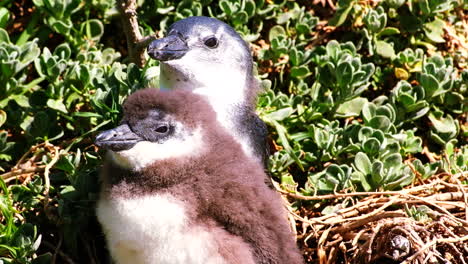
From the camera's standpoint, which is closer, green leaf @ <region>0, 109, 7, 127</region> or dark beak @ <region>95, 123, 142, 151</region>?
dark beak @ <region>95, 123, 142, 151</region>

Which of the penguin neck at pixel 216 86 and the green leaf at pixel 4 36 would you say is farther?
the green leaf at pixel 4 36

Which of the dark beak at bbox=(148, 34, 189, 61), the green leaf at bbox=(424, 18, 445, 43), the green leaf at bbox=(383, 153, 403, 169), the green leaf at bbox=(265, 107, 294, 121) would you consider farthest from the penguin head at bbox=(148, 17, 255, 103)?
the green leaf at bbox=(424, 18, 445, 43)

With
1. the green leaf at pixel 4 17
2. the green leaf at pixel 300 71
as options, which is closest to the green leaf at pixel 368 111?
the green leaf at pixel 300 71

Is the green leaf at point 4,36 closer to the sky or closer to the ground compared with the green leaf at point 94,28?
closer to the sky

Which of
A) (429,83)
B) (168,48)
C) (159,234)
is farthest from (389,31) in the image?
(159,234)

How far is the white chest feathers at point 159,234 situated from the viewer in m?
3.43

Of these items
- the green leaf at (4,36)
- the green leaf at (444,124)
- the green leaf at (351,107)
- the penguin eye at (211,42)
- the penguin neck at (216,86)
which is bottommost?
the green leaf at (444,124)

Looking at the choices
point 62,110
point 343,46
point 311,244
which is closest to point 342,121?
point 343,46

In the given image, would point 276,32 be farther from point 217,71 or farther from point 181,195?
point 181,195

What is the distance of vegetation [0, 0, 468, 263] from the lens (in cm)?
427

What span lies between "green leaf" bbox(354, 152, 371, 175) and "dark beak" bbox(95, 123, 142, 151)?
57.5 inches

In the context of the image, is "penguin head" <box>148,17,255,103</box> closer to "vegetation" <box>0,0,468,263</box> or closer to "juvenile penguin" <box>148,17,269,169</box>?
"juvenile penguin" <box>148,17,269,169</box>

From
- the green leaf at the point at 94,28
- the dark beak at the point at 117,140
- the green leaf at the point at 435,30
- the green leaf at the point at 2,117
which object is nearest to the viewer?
the dark beak at the point at 117,140

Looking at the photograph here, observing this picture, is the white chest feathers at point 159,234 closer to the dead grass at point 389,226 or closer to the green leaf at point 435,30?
the dead grass at point 389,226
